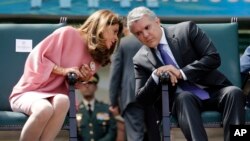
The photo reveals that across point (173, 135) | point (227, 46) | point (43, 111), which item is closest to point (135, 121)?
point (227, 46)

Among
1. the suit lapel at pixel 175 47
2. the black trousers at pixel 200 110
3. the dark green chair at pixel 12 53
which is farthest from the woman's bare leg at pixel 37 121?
the suit lapel at pixel 175 47

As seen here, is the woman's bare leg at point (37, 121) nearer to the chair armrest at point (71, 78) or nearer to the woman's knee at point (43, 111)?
the woman's knee at point (43, 111)

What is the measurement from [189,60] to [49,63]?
40.3 inches

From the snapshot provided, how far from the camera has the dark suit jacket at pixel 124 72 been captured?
760cm

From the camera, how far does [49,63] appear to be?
5992 mm

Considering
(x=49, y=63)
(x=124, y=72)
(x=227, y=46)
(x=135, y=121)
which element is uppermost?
(x=227, y=46)

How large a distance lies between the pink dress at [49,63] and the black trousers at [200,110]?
719 millimetres

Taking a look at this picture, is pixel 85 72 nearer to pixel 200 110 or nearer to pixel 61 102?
pixel 61 102

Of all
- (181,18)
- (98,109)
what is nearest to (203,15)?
(181,18)

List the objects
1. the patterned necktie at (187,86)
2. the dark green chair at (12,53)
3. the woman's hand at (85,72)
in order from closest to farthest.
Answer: the woman's hand at (85,72), the patterned necktie at (187,86), the dark green chair at (12,53)

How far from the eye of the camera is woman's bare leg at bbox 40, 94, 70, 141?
5.68m

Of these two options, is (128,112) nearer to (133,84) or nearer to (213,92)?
(133,84)

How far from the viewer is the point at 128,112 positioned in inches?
306

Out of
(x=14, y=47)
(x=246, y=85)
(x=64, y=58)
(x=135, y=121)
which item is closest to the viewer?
(x=64, y=58)
